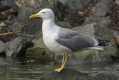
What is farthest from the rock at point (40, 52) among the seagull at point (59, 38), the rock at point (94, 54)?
the seagull at point (59, 38)

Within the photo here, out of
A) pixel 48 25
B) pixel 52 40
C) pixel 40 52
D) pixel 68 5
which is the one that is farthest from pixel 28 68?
pixel 68 5

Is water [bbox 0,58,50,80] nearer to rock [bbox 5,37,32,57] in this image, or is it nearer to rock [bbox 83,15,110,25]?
rock [bbox 5,37,32,57]

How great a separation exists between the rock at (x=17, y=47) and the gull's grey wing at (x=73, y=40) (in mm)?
4746

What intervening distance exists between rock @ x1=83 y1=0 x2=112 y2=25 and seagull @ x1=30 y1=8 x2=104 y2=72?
21.2ft

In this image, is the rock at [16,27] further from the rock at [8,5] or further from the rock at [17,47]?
the rock at [8,5]

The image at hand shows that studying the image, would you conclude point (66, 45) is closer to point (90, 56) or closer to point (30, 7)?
point (90, 56)

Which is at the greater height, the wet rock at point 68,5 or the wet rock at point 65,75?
the wet rock at point 68,5

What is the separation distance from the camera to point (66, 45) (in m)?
10.6

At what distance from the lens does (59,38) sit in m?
10.4

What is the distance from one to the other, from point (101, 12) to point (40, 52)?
4.05m

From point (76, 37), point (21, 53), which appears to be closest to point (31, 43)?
point (21, 53)

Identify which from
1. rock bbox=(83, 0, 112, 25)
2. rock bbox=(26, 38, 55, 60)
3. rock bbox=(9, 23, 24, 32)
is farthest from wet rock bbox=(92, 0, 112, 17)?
rock bbox=(26, 38, 55, 60)

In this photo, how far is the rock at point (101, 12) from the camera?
17469 millimetres

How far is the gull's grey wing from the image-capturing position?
413 inches
